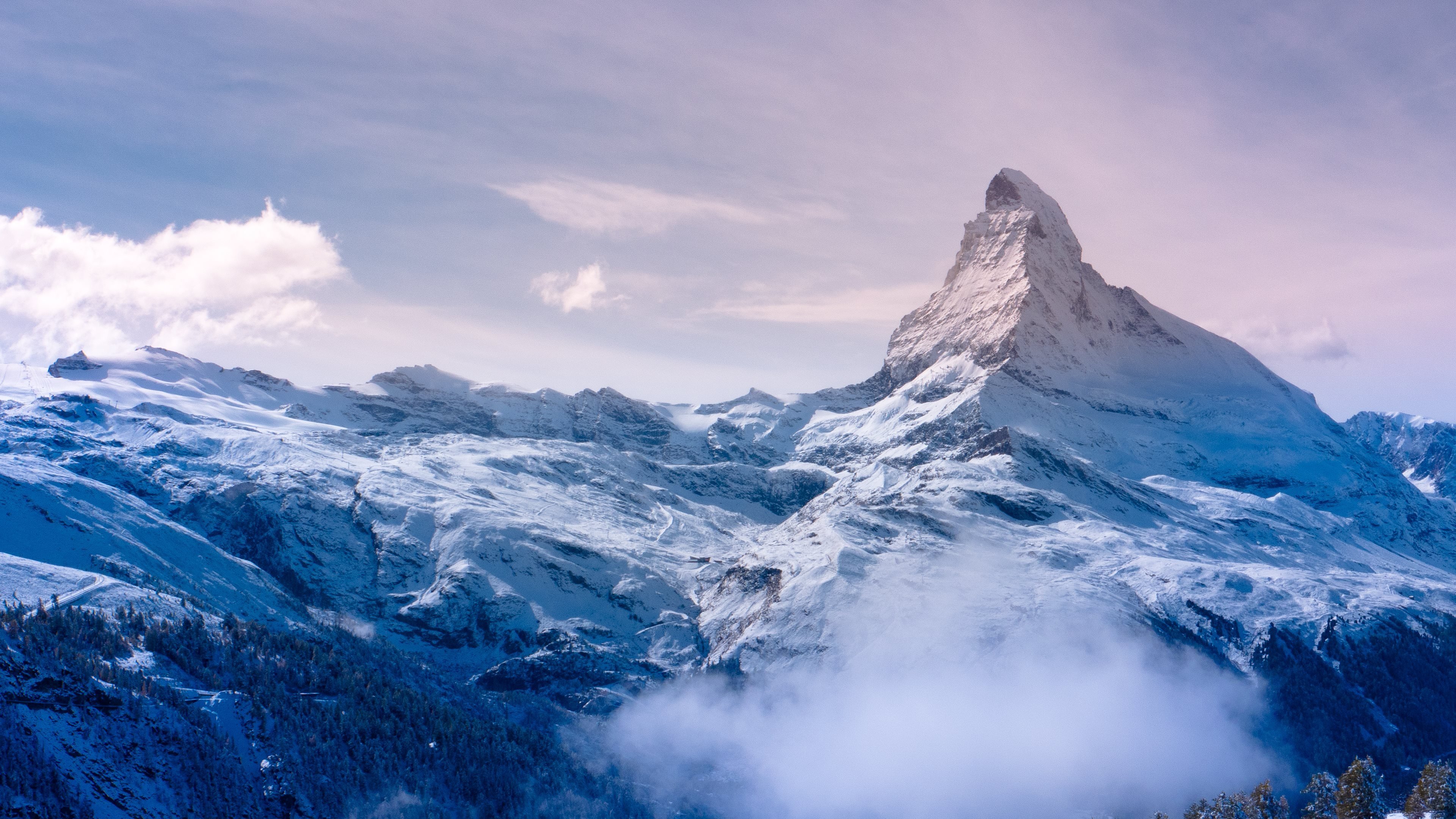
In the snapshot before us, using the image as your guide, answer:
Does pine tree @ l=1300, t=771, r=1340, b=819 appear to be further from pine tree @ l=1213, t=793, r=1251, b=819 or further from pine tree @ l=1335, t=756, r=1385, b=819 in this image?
pine tree @ l=1335, t=756, r=1385, b=819

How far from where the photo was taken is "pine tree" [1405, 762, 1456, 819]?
126875 mm

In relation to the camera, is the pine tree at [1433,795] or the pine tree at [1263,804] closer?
the pine tree at [1433,795]

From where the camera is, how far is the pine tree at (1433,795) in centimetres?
12688

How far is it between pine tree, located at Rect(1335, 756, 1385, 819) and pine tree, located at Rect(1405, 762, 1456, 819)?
607 centimetres

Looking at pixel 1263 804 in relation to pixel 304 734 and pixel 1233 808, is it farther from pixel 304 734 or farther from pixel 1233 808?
pixel 304 734

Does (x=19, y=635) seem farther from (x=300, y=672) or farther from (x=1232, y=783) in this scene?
(x=1232, y=783)

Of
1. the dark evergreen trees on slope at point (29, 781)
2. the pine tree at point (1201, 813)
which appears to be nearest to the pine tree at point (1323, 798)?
the pine tree at point (1201, 813)

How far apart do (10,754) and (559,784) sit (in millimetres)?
87983

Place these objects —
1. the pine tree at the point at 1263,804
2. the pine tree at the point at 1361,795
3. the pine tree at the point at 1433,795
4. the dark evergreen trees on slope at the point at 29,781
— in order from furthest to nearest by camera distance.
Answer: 1. the pine tree at the point at 1263,804
2. the pine tree at the point at 1433,795
3. the dark evergreen trees on slope at the point at 29,781
4. the pine tree at the point at 1361,795

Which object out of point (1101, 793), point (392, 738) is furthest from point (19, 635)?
point (1101, 793)

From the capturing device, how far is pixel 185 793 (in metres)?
143

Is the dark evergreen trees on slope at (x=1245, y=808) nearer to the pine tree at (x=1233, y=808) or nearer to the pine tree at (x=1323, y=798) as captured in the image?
the pine tree at (x=1233, y=808)

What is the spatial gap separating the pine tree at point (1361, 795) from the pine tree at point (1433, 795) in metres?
6.07

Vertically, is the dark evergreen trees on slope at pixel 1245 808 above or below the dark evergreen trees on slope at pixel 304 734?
above
